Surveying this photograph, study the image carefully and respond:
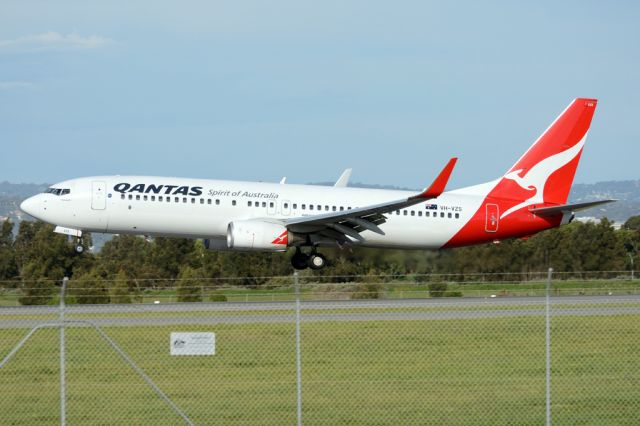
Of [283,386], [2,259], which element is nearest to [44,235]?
[2,259]

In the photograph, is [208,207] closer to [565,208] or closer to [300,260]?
[300,260]

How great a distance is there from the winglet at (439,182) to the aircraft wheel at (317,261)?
5.19 meters

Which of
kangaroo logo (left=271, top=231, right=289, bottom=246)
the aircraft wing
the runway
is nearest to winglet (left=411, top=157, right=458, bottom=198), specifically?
the aircraft wing

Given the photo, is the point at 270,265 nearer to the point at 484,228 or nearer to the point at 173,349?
the point at 484,228

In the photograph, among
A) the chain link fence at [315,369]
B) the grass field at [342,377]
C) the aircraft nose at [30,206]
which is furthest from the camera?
the aircraft nose at [30,206]

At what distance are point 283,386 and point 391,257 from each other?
62.6 ft

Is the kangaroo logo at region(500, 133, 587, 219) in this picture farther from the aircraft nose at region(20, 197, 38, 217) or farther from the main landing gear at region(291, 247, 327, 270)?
the aircraft nose at region(20, 197, 38, 217)

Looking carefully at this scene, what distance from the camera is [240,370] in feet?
57.1

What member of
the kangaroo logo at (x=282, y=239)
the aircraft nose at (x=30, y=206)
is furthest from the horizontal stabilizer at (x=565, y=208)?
the aircraft nose at (x=30, y=206)

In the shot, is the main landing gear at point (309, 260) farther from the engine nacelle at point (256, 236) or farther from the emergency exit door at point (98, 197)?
Result: the emergency exit door at point (98, 197)

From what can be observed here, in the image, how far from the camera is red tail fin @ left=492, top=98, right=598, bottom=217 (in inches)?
1502

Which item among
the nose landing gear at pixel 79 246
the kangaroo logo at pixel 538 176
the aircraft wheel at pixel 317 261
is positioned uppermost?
the kangaroo logo at pixel 538 176

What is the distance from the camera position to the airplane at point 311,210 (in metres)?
33.8

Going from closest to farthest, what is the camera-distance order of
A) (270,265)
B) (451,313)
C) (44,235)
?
1. (451,313)
2. (270,265)
3. (44,235)
